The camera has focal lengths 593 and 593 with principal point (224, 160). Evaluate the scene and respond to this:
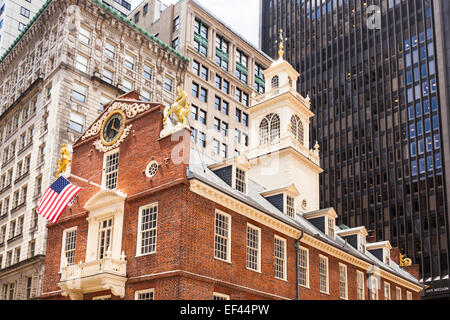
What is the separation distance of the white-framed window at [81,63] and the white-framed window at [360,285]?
34.6 m

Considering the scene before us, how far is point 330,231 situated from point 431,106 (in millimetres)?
65095

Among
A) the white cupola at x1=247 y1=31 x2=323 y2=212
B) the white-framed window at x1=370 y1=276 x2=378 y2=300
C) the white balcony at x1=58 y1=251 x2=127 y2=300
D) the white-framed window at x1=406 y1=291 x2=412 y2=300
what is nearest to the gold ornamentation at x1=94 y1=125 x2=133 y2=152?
the white balcony at x1=58 y1=251 x2=127 y2=300

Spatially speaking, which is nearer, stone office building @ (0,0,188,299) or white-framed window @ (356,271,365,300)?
white-framed window @ (356,271,365,300)

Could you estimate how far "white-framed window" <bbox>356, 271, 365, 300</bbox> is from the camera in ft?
135

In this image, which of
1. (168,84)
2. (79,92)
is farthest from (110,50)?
(168,84)

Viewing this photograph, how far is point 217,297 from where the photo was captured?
94.3 ft

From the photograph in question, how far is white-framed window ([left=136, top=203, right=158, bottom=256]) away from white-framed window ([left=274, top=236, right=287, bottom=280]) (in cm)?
809

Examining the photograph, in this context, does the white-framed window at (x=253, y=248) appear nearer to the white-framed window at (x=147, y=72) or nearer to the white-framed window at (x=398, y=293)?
the white-framed window at (x=398, y=293)

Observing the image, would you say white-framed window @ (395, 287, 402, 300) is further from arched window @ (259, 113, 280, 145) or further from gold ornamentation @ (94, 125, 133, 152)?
gold ornamentation @ (94, 125, 133, 152)

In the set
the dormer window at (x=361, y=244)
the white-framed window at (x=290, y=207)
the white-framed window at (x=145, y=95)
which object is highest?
the white-framed window at (x=145, y=95)

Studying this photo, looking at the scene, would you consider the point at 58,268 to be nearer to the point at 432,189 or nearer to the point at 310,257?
the point at 310,257

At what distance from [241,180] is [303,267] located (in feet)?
22.0

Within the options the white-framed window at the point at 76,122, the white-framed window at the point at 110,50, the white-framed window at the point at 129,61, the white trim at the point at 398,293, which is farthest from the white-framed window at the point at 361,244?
the white-framed window at the point at 110,50

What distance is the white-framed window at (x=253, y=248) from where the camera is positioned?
31.7m
